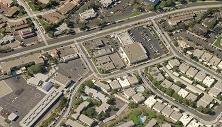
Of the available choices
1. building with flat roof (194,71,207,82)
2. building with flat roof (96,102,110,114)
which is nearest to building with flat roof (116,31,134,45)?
building with flat roof (194,71,207,82)

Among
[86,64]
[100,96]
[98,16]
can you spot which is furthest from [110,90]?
A: [98,16]

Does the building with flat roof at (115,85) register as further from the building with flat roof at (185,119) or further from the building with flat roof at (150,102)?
Result: the building with flat roof at (185,119)

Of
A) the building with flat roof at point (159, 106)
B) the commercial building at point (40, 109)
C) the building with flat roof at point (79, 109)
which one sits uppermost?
the commercial building at point (40, 109)

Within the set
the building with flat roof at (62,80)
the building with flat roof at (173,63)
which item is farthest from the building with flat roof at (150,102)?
the building with flat roof at (62,80)

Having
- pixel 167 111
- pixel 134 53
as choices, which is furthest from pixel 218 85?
pixel 134 53

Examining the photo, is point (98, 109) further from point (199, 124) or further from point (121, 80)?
point (199, 124)

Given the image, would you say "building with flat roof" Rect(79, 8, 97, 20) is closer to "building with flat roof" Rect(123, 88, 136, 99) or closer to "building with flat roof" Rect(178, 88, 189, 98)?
"building with flat roof" Rect(123, 88, 136, 99)
